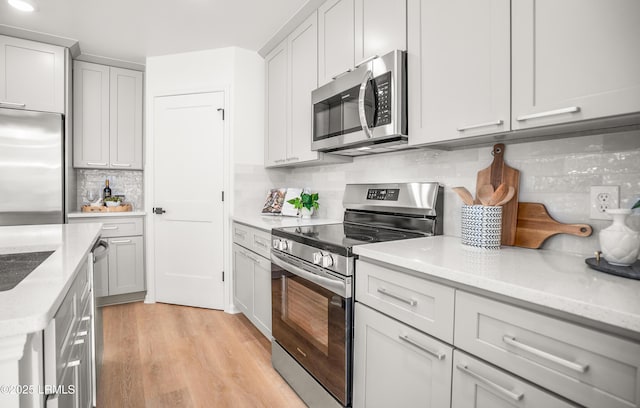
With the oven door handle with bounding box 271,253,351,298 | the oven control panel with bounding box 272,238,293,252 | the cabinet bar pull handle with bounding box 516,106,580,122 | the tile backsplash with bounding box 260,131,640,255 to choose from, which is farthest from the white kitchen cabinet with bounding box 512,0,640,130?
the oven control panel with bounding box 272,238,293,252

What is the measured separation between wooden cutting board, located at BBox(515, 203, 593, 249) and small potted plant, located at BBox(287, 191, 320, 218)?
161 cm

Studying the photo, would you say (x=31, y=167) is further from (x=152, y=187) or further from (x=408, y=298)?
(x=408, y=298)

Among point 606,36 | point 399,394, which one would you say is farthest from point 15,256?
point 606,36

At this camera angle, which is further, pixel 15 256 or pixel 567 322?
pixel 15 256

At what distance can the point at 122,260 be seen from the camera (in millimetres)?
3266

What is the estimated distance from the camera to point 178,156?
3.18 m

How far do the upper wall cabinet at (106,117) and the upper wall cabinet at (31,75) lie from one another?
30 cm

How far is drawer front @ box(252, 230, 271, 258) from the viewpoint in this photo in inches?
87.8

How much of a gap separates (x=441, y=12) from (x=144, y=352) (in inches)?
106

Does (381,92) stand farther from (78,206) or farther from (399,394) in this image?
(78,206)

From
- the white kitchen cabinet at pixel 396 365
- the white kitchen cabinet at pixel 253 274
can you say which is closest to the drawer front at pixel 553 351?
the white kitchen cabinet at pixel 396 365

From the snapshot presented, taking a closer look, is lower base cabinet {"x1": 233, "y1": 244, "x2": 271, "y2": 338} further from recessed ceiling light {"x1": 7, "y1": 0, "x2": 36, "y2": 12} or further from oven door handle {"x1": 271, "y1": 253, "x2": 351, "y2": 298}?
recessed ceiling light {"x1": 7, "y1": 0, "x2": 36, "y2": 12}

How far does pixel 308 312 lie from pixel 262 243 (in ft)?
2.62

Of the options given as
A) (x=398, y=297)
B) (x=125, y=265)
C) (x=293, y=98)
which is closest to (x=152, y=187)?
(x=125, y=265)
